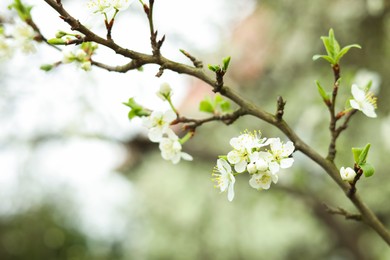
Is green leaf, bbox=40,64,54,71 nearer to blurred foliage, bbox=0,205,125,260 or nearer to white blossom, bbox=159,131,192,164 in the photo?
white blossom, bbox=159,131,192,164

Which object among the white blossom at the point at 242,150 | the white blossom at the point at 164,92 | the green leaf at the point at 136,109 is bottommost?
the white blossom at the point at 242,150

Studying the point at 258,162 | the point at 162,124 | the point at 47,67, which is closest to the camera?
the point at 258,162

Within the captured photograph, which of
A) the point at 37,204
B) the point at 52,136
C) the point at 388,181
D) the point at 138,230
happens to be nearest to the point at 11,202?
the point at 37,204

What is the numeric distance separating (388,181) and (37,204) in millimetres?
6774

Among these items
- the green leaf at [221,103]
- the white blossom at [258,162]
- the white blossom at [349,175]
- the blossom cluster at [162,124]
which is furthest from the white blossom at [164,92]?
the white blossom at [349,175]

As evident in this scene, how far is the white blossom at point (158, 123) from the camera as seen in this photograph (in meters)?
0.93

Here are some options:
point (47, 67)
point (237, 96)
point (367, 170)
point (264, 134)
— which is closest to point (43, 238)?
point (264, 134)

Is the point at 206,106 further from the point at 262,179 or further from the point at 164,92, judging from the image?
the point at 262,179

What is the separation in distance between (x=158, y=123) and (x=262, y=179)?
0.77 feet

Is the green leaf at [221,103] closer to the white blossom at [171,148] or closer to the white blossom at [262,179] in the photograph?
the white blossom at [171,148]

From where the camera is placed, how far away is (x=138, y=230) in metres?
7.14

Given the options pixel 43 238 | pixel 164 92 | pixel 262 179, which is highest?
pixel 43 238

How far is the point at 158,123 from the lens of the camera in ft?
3.08

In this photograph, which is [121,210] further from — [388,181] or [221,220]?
[388,181]
